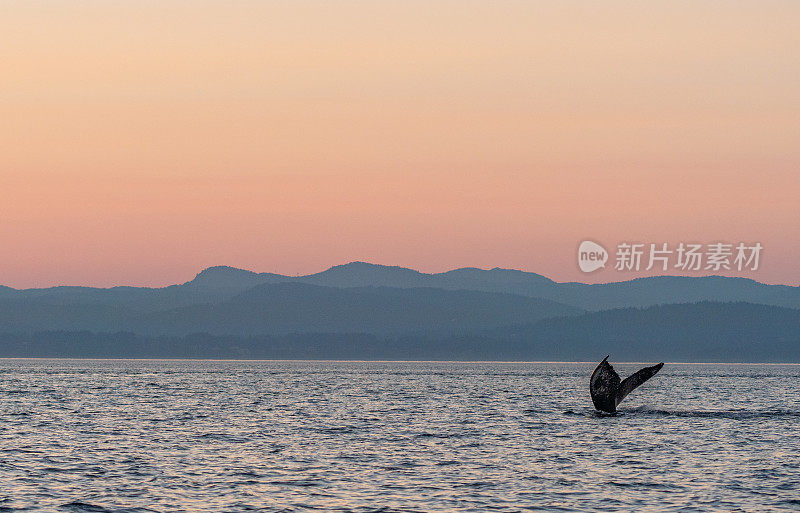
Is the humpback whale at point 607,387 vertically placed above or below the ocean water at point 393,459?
above

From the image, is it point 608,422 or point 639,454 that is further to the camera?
point 608,422

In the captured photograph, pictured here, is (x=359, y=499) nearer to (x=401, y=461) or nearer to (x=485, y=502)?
(x=485, y=502)

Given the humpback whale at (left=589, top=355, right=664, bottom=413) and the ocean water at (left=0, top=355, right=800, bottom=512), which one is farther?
the humpback whale at (left=589, top=355, right=664, bottom=413)

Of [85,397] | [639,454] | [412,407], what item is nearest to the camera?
[639,454]

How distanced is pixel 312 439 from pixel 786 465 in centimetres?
2644

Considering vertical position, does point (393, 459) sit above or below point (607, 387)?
below

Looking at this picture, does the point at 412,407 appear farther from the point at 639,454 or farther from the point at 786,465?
the point at 786,465

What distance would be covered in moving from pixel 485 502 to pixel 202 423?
4039 cm

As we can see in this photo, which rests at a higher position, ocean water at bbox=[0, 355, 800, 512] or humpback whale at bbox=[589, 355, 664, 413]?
humpback whale at bbox=[589, 355, 664, 413]

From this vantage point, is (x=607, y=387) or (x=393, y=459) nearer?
(x=393, y=459)

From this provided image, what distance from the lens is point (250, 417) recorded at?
84.8 metres

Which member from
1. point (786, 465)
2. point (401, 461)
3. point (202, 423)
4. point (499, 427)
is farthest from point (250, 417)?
point (786, 465)

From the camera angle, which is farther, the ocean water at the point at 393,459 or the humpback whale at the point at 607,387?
the humpback whale at the point at 607,387

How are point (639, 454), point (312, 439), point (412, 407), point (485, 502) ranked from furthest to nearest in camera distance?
point (412, 407), point (312, 439), point (639, 454), point (485, 502)
